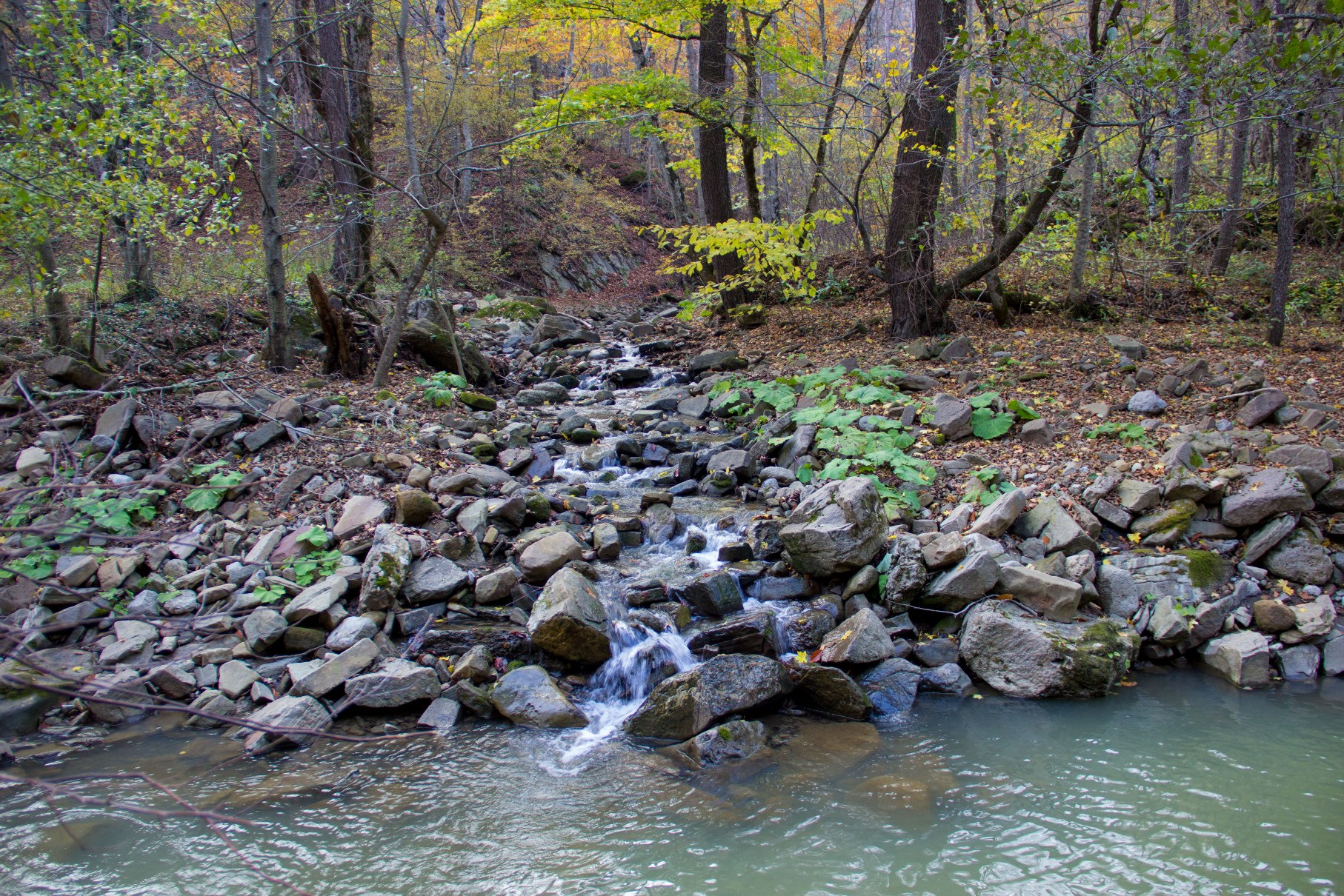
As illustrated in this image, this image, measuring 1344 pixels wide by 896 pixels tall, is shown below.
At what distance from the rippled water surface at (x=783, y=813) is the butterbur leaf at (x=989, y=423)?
3121 millimetres

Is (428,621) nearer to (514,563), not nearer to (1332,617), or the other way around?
(514,563)

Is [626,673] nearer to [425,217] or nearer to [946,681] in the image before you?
[946,681]

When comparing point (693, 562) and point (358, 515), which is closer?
point (358, 515)

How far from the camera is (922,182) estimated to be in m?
10.5

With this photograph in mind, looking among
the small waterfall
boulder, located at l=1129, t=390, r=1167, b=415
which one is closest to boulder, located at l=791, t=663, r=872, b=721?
the small waterfall

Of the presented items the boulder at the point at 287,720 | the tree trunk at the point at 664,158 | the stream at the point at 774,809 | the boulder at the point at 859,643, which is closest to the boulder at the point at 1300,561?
the stream at the point at 774,809

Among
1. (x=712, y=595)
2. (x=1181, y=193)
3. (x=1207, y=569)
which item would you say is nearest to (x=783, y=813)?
(x=712, y=595)

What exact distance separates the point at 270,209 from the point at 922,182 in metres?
8.33

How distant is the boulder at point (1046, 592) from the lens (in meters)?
5.54

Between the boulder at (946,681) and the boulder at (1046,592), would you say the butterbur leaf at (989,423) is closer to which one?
the boulder at (1046,592)

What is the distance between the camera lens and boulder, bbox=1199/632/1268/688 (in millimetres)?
5160

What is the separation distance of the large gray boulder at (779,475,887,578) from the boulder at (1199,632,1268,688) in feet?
7.89

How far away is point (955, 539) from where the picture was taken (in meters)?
6.04

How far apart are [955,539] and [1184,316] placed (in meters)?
7.28
